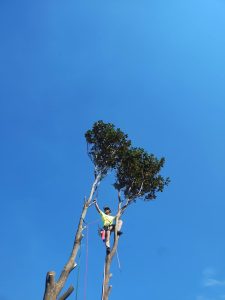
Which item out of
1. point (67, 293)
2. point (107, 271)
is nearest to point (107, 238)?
→ point (107, 271)

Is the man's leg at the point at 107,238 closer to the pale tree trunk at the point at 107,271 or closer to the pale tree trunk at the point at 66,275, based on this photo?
the pale tree trunk at the point at 107,271

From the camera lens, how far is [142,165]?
19.8 metres

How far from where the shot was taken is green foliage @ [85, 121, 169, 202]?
19.6 meters

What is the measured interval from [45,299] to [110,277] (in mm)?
2909

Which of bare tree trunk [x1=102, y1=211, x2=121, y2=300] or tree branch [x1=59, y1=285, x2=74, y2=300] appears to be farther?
bare tree trunk [x1=102, y1=211, x2=121, y2=300]

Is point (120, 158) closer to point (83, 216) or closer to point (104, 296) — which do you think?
point (83, 216)

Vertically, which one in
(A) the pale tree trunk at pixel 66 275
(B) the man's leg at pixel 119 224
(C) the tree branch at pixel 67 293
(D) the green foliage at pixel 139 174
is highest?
(D) the green foliage at pixel 139 174

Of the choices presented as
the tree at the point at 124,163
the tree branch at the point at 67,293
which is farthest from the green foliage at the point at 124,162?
the tree branch at the point at 67,293

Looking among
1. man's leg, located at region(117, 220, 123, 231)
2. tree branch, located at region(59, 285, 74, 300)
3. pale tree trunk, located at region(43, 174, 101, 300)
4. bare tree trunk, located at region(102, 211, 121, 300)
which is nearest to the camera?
tree branch, located at region(59, 285, 74, 300)

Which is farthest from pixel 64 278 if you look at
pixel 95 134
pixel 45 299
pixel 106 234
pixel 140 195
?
pixel 95 134

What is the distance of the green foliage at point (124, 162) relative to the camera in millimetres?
19641

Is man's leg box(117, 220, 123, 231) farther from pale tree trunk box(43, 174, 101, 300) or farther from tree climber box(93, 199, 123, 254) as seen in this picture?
pale tree trunk box(43, 174, 101, 300)

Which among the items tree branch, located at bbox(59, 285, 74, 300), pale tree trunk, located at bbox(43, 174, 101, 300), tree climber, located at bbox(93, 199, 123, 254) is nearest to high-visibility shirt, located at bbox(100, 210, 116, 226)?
tree climber, located at bbox(93, 199, 123, 254)

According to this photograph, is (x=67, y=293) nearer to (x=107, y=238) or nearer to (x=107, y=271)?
(x=107, y=271)
